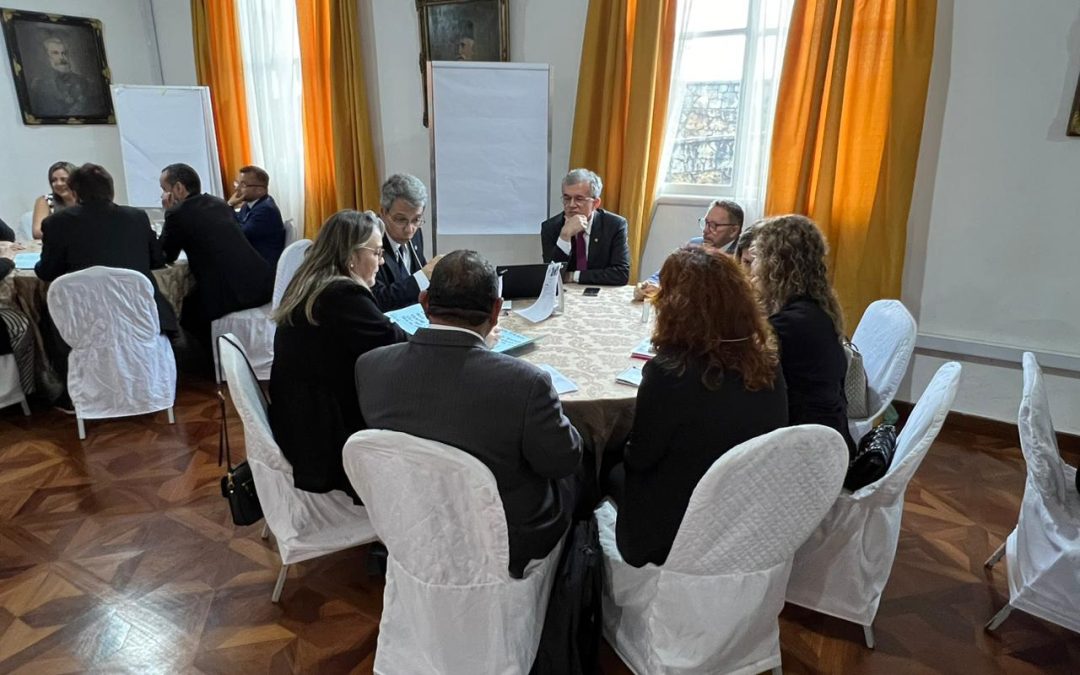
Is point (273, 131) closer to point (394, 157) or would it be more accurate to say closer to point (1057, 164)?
point (394, 157)

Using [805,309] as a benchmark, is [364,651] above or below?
below

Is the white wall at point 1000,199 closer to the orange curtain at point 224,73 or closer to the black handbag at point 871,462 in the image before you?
the black handbag at point 871,462

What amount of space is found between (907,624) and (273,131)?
4995 mm

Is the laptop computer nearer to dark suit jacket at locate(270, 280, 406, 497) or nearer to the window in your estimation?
dark suit jacket at locate(270, 280, 406, 497)

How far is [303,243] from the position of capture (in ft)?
10.2

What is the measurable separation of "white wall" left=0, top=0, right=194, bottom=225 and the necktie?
3561 mm

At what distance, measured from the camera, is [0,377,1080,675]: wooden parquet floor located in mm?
1859

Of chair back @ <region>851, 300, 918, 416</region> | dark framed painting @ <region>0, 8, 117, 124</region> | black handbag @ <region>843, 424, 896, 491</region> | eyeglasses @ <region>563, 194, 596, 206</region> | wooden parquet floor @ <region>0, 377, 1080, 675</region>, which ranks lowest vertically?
wooden parquet floor @ <region>0, 377, 1080, 675</region>

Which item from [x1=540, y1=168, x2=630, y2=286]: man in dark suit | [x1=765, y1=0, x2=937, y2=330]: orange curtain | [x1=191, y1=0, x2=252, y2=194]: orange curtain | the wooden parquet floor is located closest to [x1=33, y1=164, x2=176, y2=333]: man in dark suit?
the wooden parquet floor

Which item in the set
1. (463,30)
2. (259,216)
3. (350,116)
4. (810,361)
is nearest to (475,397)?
(810,361)

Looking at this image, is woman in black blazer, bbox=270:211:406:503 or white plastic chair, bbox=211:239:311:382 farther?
white plastic chair, bbox=211:239:311:382

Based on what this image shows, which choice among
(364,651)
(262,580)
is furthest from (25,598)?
(364,651)

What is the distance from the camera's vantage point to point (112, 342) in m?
3.02

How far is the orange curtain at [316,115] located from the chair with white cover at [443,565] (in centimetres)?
383
